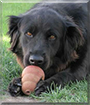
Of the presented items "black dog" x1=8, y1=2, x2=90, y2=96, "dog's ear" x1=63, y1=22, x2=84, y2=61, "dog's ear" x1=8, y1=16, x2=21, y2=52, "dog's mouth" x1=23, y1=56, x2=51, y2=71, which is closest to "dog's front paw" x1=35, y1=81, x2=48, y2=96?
"black dog" x1=8, y1=2, x2=90, y2=96

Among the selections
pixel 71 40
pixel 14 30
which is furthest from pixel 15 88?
pixel 71 40

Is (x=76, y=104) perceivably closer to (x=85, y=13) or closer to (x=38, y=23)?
(x=38, y=23)

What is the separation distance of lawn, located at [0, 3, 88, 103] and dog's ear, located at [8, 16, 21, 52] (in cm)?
8

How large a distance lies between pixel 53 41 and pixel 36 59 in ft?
1.83

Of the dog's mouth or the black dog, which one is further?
the black dog

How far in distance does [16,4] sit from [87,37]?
4.51 feet

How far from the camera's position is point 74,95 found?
145 inches

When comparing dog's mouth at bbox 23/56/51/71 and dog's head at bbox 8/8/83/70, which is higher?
dog's head at bbox 8/8/83/70

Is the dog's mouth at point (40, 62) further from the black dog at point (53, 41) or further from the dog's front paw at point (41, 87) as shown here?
the dog's front paw at point (41, 87)

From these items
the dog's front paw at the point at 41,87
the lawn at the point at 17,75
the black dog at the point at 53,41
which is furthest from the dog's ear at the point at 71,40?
the dog's front paw at the point at 41,87

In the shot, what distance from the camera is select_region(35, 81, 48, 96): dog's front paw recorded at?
3.70m

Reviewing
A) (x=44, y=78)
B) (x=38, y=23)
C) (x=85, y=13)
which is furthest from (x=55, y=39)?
(x=85, y=13)

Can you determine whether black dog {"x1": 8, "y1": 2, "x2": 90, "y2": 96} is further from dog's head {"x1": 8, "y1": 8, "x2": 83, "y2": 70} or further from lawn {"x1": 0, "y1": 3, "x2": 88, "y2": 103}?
lawn {"x1": 0, "y1": 3, "x2": 88, "y2": 103}

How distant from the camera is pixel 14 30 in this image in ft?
14.5
